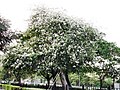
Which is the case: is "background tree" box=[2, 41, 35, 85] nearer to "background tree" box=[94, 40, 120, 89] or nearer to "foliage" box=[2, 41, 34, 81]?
"foliage" box=[2, 41, 34, 81]

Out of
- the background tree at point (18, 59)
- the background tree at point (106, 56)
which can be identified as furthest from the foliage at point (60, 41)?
the background tree at point (106, 56)

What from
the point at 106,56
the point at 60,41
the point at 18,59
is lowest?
the point at 18,59

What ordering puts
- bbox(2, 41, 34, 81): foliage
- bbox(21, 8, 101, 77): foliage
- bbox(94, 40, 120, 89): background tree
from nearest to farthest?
bbox(21, 8, 101, 77): foliage, bbox(2, 41, 34, 81): foliage, bbox(94, 40, 120, 89): background tree

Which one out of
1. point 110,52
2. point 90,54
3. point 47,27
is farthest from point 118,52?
point 47,27

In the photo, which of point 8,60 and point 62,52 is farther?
point 8,60

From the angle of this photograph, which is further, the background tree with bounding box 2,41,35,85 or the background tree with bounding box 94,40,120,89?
the background tree with bounding box 94,40,120,89

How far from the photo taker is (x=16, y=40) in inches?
795

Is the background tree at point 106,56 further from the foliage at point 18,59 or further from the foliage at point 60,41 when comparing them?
the foliage at point 18,59

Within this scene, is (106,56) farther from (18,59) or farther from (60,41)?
(18,59)

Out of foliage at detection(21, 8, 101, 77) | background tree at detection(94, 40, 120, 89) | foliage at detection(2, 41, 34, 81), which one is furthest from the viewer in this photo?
background tree at detection(94, 40, 120, 89)

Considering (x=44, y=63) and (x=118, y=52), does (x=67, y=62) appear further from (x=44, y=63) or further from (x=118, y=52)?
(x=118, y=52)

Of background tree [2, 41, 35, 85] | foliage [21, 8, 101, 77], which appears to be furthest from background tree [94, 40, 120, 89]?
background tree [2, 41, 35, 85]

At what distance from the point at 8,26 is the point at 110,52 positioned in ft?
27.9

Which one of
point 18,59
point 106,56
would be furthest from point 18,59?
point 106,56
